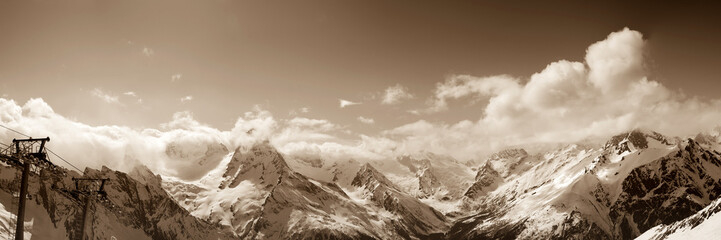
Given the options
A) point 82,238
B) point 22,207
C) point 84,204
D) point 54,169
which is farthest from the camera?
point 84,204

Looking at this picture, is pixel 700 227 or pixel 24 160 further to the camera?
pixel 700 227

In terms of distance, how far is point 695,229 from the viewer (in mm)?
158500

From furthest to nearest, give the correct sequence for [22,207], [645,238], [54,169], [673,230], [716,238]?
[645,238] → [673,230] → [716,238] → [54,169] → [22,207]

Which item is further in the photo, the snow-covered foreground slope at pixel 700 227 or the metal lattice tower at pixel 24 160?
the snow-covered foreground slope at pixel 700 227

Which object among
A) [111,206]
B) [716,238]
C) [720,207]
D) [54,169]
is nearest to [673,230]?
[720,207]

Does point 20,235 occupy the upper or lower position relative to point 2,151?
lower

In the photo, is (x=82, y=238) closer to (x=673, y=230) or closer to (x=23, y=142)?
(x=23, y=142)

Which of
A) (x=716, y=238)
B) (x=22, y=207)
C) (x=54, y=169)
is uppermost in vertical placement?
(x=54, y=169)

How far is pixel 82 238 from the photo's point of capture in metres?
82.3

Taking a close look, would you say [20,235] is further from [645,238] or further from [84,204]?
[645,238]

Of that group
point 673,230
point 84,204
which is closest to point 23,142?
point 84,204

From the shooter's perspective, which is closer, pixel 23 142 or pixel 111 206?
pixel 23 142

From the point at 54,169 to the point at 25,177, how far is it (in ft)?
13.5

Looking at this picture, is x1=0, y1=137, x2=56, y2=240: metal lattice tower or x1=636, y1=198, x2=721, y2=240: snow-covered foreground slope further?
x1=636, y1=198, x2=721, y2=240: snow-covered foreground slope
